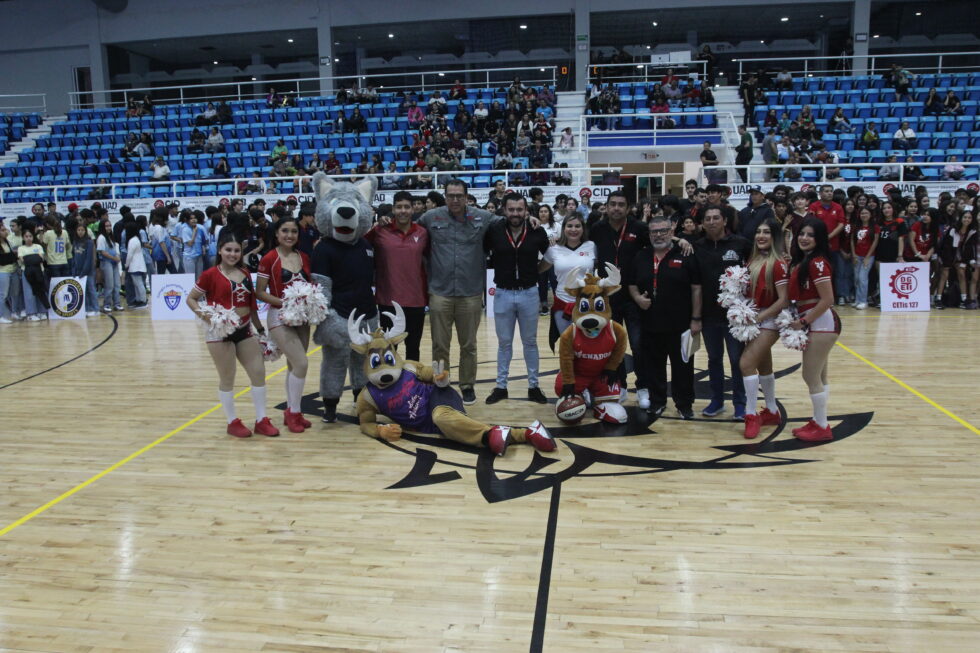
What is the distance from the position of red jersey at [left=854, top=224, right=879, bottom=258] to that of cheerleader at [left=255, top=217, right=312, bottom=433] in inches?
340

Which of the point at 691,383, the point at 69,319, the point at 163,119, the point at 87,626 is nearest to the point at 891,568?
the point at 691,383

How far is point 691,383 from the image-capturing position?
19.4ft

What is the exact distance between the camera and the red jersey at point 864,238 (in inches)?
432

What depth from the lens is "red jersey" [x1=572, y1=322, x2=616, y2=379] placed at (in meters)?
5.68

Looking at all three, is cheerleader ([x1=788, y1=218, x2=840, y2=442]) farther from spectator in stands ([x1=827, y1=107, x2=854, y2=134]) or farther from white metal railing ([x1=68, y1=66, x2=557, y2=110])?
white metal railing ([x1=68, y1=66, x2=557, y2=110])

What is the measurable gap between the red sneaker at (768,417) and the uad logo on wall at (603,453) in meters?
0.06

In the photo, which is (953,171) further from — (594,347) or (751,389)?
(594,347)

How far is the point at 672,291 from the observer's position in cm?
573

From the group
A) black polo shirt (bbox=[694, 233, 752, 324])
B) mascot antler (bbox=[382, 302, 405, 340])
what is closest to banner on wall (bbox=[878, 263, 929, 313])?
black polo shirt (bbox=[694, 233, 752, 324])

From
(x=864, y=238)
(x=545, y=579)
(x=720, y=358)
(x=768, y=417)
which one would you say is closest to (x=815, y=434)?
(x=768, y=417)

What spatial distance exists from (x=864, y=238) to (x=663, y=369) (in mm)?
6638

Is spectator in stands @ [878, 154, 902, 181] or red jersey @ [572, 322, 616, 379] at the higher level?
spectator in stands @ [878, 154, 902, 181]

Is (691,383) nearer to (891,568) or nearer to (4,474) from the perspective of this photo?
(891,568)

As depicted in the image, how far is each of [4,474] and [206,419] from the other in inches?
59.4
